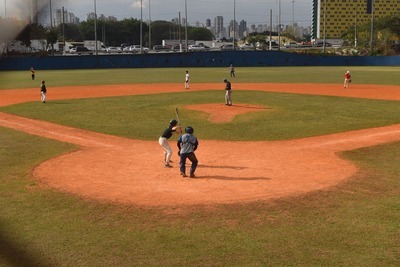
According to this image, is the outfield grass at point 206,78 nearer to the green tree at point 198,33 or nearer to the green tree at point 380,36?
the green tree at point 380,36

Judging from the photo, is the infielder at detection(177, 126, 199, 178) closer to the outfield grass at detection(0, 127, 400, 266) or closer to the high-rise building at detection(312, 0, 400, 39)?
the outfield grass at detection(0, 127, 400, 266)

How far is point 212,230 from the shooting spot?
9.36 m

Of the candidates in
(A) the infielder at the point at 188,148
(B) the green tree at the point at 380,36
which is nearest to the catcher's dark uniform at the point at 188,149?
(A) the infielder at the point at 188,148

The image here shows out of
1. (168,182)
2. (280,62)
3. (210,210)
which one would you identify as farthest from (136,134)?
(280,62)

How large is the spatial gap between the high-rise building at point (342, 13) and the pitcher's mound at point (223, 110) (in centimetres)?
10748

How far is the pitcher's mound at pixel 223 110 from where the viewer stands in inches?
1016

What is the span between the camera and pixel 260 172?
46.7ft

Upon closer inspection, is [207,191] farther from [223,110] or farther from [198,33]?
[198,33]

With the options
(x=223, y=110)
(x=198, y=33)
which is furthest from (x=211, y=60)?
(x=198, y=33)

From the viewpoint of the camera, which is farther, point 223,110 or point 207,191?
point 223,110

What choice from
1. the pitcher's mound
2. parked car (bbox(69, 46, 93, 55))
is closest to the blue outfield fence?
parked car (bbox(69, 46, 93, 55))

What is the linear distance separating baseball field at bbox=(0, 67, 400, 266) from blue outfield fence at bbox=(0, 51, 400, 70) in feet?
172

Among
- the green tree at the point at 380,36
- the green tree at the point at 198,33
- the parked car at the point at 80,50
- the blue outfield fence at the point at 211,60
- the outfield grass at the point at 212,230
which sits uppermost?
the green tree at the point at 198,33

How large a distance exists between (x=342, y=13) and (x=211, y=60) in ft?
246
